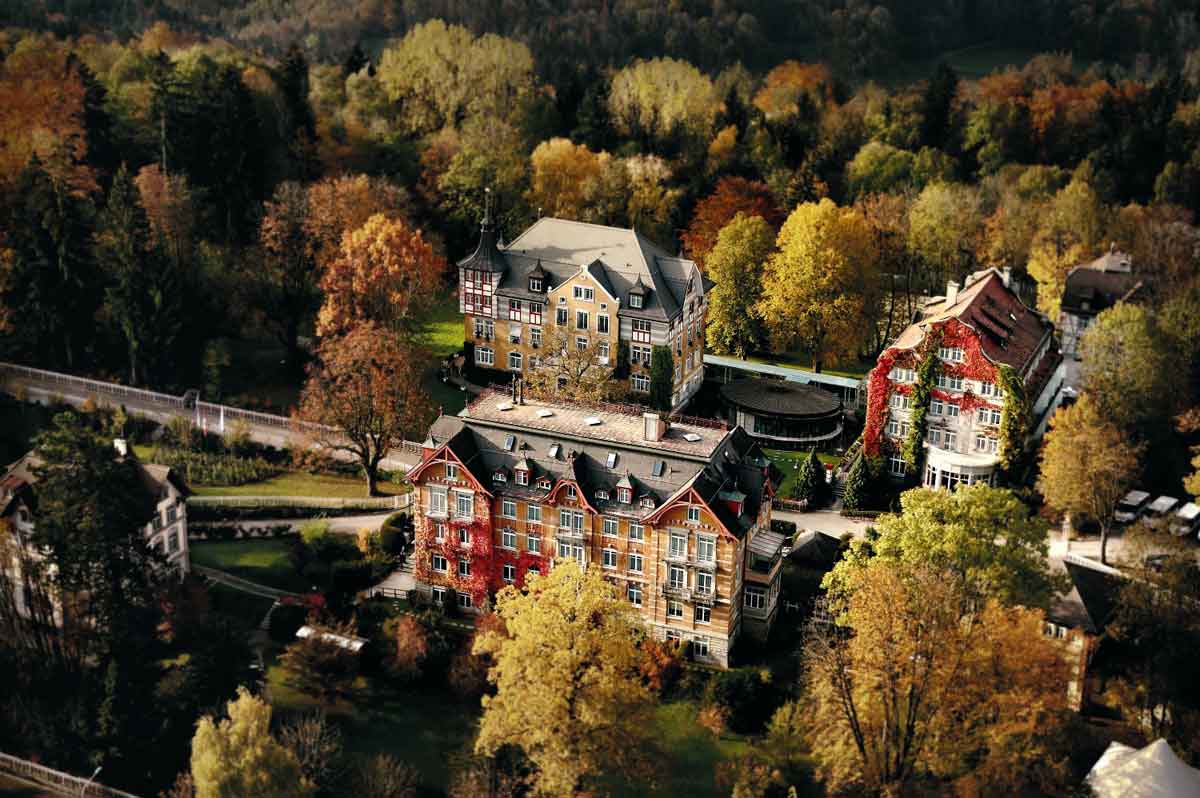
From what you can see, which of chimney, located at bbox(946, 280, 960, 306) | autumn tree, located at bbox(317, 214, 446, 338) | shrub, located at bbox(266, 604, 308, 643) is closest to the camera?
shrub, located at bbox(266, 604, 308, 643)

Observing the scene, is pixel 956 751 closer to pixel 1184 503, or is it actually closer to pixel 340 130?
pixel 1184 503

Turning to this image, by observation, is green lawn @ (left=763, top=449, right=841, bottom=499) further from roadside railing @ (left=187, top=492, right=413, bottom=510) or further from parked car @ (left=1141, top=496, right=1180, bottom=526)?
roadside railing @ (left=187, top=492, right=413, bottom=510)

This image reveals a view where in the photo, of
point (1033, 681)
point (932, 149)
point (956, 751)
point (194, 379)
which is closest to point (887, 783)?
point (956, 751)

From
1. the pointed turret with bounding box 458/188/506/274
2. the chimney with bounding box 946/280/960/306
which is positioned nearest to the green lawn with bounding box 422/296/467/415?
the pointed turret with bounding box 458/188/506/274

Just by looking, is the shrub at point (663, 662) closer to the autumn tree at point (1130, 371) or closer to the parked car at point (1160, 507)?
the parked car at point (1160, 507)

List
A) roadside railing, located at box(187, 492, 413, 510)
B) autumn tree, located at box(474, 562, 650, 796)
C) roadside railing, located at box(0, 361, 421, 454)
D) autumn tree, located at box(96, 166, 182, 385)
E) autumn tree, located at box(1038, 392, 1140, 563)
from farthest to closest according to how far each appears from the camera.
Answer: autumn tree, located at box(96, 166, 182, 385), roadside railing, located at box(0, 361, 421, 454), roadside railing, located at box(187, 492, 413, 510), autumn tree, located at box(1038, 392, 1140, 563), autumn tree, located at box(474, 562, 650, 796)
